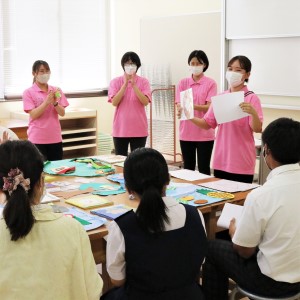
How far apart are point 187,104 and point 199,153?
0.66 m

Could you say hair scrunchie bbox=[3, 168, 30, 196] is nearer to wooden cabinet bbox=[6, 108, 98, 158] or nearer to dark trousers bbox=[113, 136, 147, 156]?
dark trousers bbox=[113, 136, 147, 156]

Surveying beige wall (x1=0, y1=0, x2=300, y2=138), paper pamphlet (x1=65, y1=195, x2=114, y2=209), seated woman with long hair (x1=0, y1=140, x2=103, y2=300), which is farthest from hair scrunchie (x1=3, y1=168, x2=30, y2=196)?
beige wall (x1=0, y1=0, x2=300, y2=138)

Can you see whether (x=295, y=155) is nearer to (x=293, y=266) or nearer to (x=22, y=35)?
(x=293, y=266)

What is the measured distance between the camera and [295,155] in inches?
73.4

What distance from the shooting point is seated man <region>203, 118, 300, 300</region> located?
1.76 meters

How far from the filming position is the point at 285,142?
1854 mm

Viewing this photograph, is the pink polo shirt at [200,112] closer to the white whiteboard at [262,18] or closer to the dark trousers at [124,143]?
the dark trousers at [124,143]

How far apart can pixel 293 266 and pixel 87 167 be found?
1610 millimetres

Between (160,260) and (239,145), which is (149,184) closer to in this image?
(160,260)

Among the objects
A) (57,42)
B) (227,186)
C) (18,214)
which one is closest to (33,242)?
(18,214)


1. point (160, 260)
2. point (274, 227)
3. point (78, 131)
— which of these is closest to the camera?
point (160, 260)

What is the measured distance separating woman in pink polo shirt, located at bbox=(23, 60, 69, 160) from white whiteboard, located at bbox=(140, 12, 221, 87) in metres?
1.98

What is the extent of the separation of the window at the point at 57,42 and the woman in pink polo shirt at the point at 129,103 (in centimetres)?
178

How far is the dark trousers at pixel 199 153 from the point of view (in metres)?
3.90
